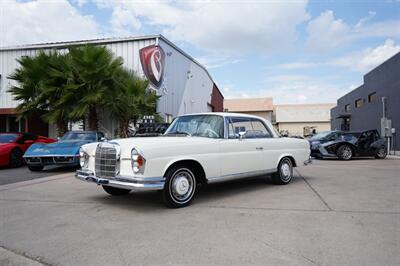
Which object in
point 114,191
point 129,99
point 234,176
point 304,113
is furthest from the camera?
point 304,113

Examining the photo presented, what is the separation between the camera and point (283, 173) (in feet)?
26.2

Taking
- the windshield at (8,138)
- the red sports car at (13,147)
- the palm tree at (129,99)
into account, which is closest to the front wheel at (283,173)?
the palm tree at (129,99)

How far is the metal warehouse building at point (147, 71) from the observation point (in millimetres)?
18359

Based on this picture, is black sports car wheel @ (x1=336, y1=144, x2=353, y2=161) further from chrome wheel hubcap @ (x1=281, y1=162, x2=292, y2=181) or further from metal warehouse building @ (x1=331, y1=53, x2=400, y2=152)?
chrome wheel hubcap @ (x1=281, y1=162, x2=292, y2=181)

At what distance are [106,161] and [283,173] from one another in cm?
425

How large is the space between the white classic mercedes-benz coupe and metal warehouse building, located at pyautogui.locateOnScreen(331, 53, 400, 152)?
14.5 meters

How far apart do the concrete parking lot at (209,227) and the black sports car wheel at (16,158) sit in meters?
5.67

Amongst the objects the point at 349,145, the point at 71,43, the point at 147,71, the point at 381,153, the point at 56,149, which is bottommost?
the point at 381,153

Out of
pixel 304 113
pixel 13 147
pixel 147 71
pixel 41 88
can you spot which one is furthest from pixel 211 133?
pixel 304 113

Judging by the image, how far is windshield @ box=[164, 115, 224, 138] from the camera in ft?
21.5

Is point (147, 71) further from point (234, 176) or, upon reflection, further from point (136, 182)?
point (136, 182)

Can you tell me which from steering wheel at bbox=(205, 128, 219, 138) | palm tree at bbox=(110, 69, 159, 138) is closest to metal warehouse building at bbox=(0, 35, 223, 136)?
palm tree at bbox=(110, 69, 159, 138)

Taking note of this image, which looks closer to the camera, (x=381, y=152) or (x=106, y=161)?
(x=106, y=161)

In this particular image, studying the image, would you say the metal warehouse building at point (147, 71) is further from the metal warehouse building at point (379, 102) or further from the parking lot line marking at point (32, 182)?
the metal warehouse building at point (379, 102)
